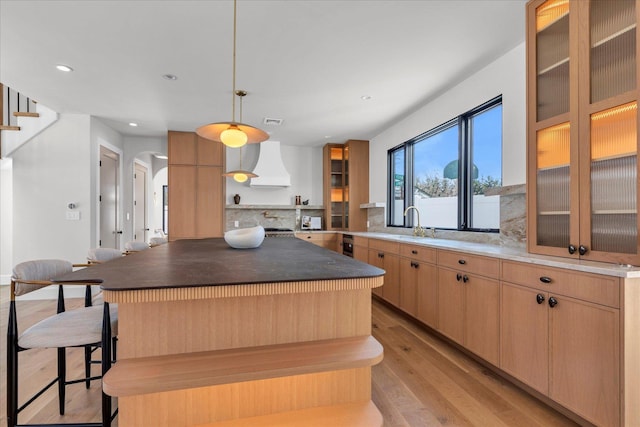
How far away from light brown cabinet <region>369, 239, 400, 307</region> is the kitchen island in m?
2.21

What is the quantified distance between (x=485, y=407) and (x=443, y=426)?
0.37 meters

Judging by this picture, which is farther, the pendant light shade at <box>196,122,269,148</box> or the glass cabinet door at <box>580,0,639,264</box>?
the pendant light shade at <box>196,122,269,148</box>

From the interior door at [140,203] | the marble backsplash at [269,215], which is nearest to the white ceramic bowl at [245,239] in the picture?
the marble backsplash at [269,215]

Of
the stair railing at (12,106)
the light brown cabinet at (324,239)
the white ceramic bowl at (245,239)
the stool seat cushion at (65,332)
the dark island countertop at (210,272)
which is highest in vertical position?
the stair railing at (12,106)

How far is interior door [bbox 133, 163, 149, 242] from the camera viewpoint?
6165mm

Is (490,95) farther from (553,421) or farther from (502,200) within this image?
(553,421)

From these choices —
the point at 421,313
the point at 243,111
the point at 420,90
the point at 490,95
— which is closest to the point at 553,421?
the point at 421,313

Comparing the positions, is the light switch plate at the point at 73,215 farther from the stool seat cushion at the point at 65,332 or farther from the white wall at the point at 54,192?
the stool seat cushion at the point at 65,332

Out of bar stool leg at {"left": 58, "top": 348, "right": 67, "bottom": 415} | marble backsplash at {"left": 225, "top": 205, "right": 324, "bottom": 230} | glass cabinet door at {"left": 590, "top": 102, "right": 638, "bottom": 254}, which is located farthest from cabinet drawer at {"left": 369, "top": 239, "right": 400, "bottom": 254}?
bar stool leg at {"left": 58, "top": 348, "right": 67, "bottom": 415}

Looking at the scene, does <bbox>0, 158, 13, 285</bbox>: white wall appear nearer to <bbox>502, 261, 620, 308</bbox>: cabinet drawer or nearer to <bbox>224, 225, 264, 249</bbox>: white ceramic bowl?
<bbox>224, 225, 264, 249</bbox>: white ceramic bowl

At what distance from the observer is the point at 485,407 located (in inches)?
75.7

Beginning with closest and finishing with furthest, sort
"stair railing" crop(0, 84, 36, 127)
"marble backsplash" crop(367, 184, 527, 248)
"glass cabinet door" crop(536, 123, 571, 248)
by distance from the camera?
"glass cabinet door" crop(536, 123, 571, 248), "marble backsplash" crop(367, 184, 527, 248), "stair railing" crop(0, 84, 36, 127)

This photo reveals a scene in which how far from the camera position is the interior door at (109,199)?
16.4ft

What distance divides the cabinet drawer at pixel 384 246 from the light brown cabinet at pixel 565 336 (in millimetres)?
1632
